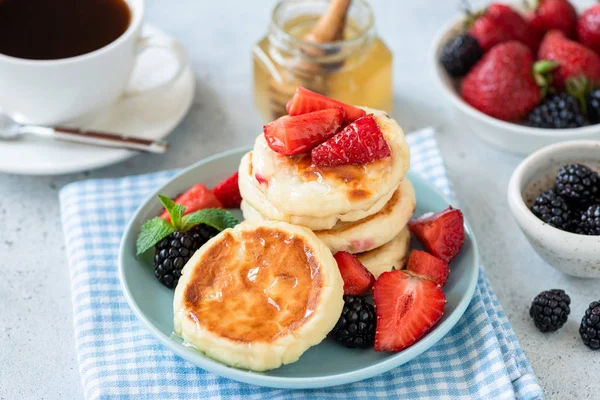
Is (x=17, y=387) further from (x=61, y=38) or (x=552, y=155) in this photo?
(x=552, y=155)

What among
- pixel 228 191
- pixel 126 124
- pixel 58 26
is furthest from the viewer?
pixel 126 124

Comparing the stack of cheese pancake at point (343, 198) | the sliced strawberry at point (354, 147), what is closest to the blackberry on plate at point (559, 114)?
the stack of cheese pancake at point (343, 198)

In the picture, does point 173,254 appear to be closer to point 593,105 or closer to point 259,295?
point 259,295

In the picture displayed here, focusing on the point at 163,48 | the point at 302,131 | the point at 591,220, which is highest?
the point at 302,131

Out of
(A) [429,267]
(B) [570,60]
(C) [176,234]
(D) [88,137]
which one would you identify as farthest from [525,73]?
(D) [88,137]

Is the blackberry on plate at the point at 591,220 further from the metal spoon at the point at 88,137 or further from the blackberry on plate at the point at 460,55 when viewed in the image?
the metal spoon at the point at 88,137

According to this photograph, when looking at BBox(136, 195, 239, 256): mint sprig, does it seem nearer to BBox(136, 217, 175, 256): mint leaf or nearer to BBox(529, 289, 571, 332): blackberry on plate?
BBox(136, 217, 175, 256): mint leaf
